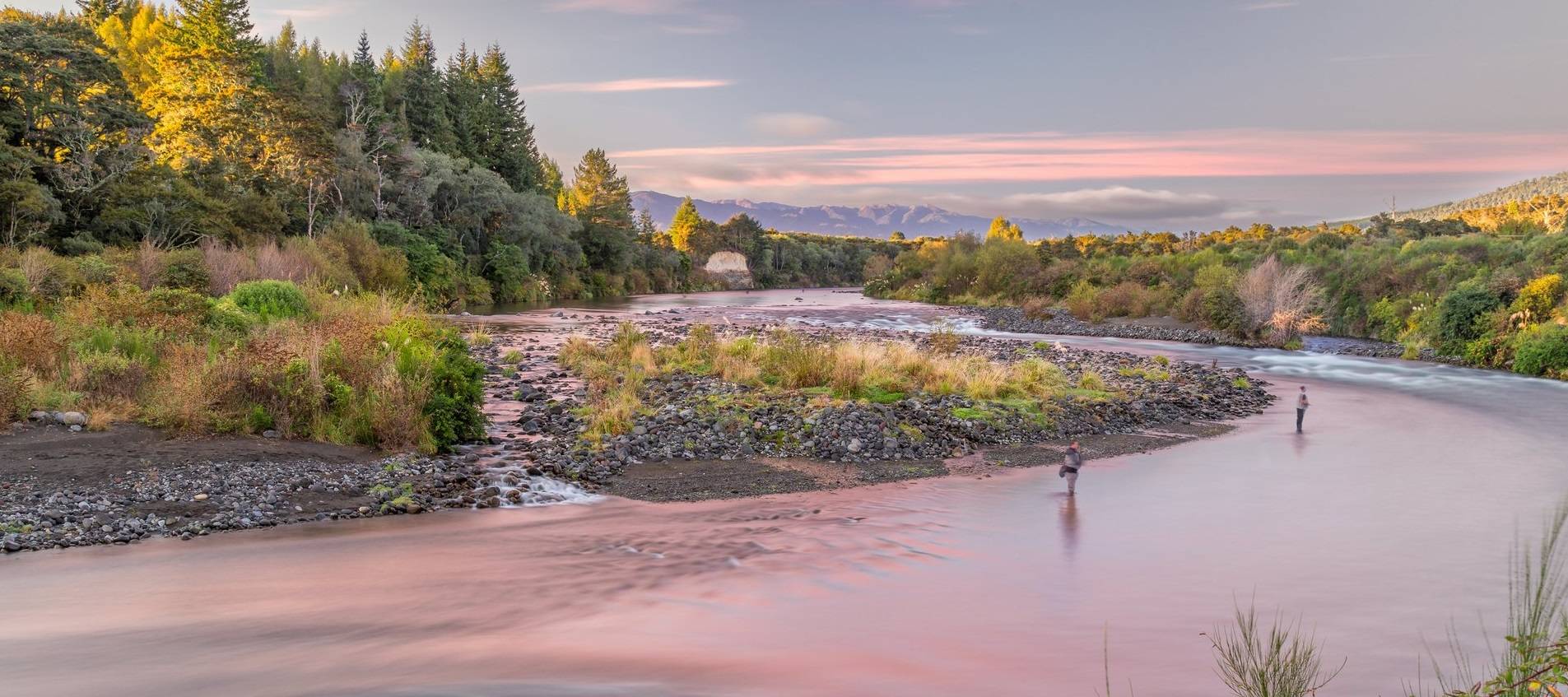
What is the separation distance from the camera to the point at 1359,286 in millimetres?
37281

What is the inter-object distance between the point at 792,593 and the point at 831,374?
8.26m

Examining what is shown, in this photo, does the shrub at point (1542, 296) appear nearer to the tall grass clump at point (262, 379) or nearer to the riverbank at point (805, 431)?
the riverbank at point (805, 431)

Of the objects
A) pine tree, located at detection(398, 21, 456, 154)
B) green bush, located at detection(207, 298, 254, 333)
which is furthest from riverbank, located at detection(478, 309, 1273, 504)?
pine tree, located at detection(398, 21, 456, 154)

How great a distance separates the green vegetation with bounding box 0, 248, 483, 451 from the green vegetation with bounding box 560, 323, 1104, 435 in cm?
259

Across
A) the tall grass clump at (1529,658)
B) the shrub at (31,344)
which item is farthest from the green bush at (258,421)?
the tall grass clump at (1529,658)

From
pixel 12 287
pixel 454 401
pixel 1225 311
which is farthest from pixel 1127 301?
pixel 12 287

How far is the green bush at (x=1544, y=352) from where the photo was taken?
25016 mm

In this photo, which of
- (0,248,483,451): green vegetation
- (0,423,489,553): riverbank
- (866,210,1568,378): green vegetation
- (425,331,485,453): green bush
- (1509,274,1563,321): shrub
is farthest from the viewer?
(866,210,1568,378): green vegetation

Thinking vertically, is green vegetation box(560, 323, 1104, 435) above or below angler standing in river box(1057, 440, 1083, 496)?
above

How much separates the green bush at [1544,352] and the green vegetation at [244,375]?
29662 mm

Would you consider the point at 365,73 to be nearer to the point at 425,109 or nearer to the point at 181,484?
the point at 425,109

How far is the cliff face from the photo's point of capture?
4508 inches

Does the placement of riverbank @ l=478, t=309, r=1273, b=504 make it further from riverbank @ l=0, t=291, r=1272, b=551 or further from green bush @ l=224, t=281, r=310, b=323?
green bush @ l=224, t=281, r=310, b=323

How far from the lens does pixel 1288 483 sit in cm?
1345
